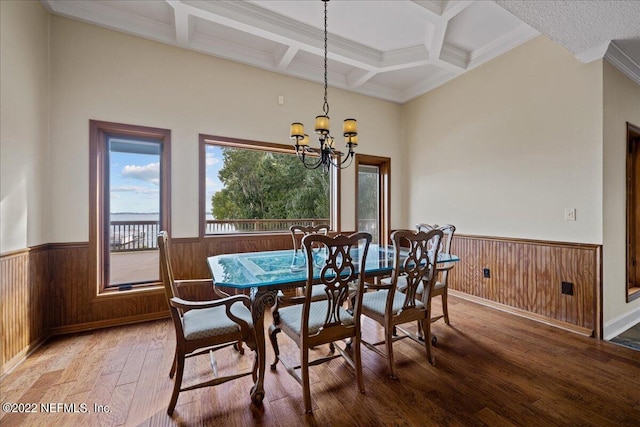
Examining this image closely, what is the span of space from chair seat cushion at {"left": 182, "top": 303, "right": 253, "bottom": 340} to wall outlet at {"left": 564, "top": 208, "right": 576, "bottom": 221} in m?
3.29

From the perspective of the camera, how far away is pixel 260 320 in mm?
1763

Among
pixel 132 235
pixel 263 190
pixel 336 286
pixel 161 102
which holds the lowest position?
pixel 336 286

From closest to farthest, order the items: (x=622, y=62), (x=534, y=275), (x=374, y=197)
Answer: (x=622, y=62), (x=534, y=275), (x=374, y=197)

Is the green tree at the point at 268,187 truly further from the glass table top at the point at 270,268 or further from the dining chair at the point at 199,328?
the dining chair at the point at 199,328

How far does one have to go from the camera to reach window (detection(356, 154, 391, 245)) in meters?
4.69

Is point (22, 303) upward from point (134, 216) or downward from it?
downward

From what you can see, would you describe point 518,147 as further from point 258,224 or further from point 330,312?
point 258,224

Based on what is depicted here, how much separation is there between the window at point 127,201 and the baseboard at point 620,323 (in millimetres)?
4731

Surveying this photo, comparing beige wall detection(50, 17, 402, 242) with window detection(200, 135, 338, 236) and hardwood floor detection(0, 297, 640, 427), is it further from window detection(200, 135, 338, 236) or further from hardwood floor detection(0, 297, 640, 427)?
hardwood floor detection(0, 297, 640, 427)

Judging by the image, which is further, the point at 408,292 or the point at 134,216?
the point at 134,216

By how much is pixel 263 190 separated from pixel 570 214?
16.6ft

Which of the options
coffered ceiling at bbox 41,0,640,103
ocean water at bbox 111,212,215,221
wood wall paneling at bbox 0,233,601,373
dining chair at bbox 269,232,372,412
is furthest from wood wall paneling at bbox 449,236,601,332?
ocean water at bbox 111,212,215,221

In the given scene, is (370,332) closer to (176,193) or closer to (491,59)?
(176,193)

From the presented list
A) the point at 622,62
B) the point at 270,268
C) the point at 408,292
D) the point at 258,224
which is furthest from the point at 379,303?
the point at 622,62
